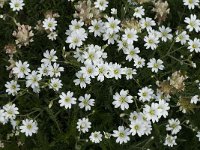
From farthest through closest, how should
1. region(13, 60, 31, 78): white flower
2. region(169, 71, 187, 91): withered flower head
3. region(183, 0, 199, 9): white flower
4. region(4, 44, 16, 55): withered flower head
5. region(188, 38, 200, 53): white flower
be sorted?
region(183, 0, 199, 9): white flower
region(188, 38, 200, 53): white flower
region(4, 44, 16, 55): withered flower head
region(13, 60, 31, 78): white flower
region(169, 71, 187, 91): withered flower head

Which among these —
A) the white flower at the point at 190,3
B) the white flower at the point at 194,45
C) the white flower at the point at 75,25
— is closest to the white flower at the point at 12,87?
the white flower at the point at 75,25

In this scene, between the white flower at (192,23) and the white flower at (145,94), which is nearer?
the white flower at (145,94)

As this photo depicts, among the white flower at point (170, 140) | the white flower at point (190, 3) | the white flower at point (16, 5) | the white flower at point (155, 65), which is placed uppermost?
the white flower at point (16, 5)

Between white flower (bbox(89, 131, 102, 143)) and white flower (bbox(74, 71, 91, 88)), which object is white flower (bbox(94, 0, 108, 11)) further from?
white flower (bbox(89, 131, 102, 143))

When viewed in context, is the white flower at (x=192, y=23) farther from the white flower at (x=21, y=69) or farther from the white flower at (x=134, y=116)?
the white flower at (x=21, y=69)

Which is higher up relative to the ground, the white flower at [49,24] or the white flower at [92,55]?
the white flower at [49,24]

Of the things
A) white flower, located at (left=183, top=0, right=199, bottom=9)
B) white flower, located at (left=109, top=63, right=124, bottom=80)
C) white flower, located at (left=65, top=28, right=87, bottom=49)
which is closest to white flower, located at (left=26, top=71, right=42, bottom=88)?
white flower, located at (left=65, top=28, right=87, bottom=49)

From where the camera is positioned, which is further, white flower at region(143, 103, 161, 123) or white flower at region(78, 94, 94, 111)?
white flower at region(78, 94, 94, 111)

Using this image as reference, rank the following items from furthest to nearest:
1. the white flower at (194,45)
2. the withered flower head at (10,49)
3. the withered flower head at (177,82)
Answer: the white flower at (194,45), the withered flower head at (10,49), the withered flower head at (177,82)
